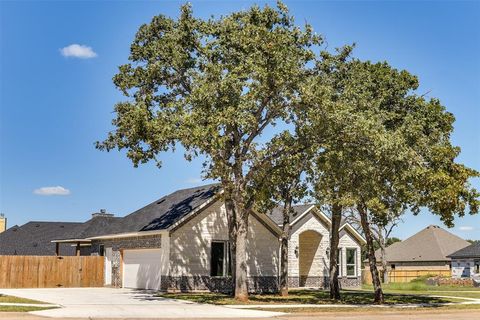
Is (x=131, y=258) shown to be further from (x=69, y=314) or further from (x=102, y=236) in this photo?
(x=69, y=314)

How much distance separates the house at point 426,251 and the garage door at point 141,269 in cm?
3980

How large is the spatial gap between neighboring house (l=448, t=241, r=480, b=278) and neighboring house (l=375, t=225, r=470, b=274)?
2.85 metres

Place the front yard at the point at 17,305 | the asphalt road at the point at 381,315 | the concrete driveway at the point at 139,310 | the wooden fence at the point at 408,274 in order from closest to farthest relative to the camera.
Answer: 1. the concrete driveway at the point at 139,310
2. the asphalt road at the point at 381,315
3. the front yard at the point at 17,305
4. the wooden fence at the point at 408,274

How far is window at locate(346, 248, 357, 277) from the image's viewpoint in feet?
151

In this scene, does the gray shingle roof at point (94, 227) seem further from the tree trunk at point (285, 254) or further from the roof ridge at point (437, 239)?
the roof ridge at point (437, 239)

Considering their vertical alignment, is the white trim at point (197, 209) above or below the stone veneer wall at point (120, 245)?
above

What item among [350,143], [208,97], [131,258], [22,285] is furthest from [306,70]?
[22,285]

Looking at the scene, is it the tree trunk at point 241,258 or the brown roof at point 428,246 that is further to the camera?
the brown roof at point 428,246

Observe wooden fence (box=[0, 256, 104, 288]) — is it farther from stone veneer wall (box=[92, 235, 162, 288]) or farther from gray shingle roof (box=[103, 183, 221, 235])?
gray shingle roof (box=[103, 183, 221, 235])

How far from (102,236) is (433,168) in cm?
2324

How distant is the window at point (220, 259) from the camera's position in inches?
1425

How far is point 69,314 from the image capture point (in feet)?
66.5

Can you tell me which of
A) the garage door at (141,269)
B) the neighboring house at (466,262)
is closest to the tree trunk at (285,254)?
the garage door at (141,269)

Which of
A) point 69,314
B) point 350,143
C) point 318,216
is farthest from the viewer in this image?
point 318,216
